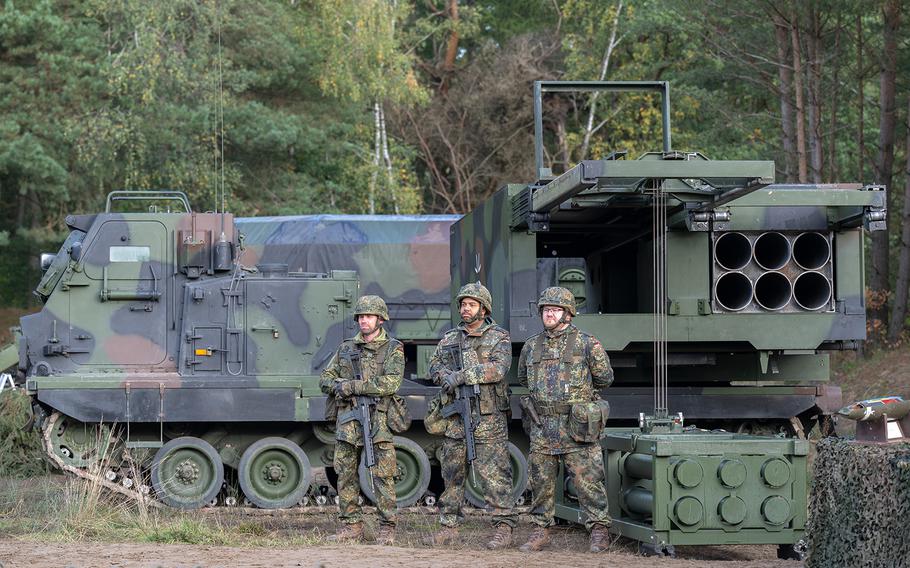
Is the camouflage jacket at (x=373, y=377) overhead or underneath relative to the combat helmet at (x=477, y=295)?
underneath

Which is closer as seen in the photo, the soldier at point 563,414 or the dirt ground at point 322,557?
the dirt ground at point 322,557

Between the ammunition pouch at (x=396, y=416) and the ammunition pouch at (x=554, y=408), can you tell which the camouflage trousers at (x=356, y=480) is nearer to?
the ammunition pouch at (x=396, y=416)

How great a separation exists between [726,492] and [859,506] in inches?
83.9

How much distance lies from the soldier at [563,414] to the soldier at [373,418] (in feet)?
3.14

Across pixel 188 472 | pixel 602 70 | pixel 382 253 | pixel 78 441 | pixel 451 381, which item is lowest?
pixel 188 472

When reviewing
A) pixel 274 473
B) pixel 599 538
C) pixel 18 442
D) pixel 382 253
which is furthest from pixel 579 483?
pixel 382 253

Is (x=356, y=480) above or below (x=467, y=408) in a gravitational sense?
below

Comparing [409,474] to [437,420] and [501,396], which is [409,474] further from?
[501,396]

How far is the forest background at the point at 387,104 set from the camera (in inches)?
851

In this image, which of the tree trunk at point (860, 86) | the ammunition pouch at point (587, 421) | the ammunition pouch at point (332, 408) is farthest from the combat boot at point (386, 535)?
the tree trunk at point (860, 86)

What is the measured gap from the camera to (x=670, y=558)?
347 inches

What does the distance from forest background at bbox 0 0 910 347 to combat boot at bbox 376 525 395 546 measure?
38.0 feet

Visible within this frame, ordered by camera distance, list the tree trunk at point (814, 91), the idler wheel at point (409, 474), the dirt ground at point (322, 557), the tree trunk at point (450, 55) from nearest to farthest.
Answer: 1. the dirt ground at point (322, 557)
2. the idler wheel at point (409, 474)
3. the tree trunk at point (814, 91)
4. the tree trunk at point (450, 55)

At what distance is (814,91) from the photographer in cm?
2036
